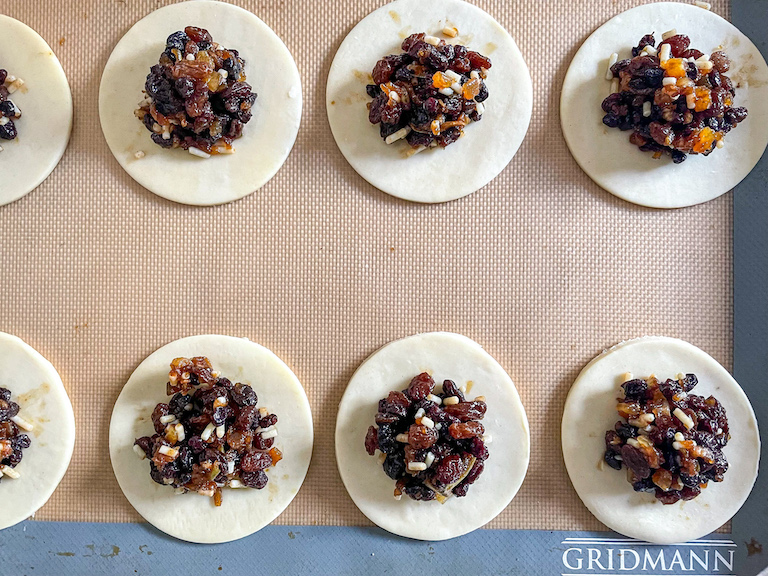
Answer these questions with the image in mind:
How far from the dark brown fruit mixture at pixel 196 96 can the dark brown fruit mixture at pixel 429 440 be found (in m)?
0.92

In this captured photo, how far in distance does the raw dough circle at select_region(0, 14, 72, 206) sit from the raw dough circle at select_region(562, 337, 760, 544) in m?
1.78

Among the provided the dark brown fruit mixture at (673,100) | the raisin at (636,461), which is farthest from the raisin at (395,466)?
the dark brown fruit mixture at (673,100)

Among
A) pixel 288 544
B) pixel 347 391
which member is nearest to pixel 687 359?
pixel 347 391

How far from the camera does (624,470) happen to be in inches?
67.2

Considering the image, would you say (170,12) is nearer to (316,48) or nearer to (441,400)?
(316,48)

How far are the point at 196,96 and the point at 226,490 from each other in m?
1.15

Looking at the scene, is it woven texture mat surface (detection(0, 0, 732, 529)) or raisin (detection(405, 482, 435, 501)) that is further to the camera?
woven texture mat surface (detection(0, 0, 732, 529))

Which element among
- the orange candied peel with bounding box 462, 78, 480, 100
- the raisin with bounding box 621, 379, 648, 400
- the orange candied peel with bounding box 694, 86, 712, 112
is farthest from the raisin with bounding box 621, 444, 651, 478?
the orange candied peel with bounding box 462, 78, 480, 100

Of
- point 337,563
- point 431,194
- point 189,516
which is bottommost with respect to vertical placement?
point 337,563

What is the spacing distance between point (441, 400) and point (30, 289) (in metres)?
1.31

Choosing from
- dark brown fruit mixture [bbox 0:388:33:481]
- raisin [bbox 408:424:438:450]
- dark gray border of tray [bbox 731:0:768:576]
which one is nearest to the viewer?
raisin [bbox 408:424:438:450]

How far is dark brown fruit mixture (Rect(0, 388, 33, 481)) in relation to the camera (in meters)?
1.65

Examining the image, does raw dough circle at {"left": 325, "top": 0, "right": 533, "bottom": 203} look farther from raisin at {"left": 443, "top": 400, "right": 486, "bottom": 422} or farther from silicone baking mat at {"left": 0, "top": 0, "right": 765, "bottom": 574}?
raisin at {"left": 443, "top": 400, "right": 486, "bottom": 422}

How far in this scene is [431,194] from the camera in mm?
1740
